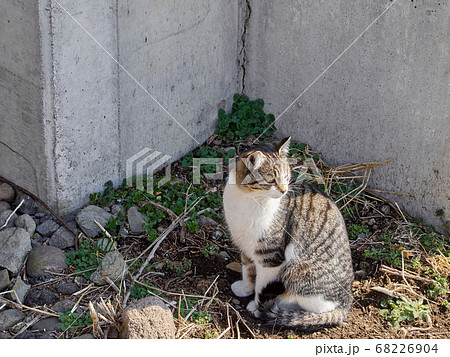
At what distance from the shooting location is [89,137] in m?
4.30

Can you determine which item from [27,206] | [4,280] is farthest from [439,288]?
[27,206]

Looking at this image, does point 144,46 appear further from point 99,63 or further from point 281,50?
point 281,50

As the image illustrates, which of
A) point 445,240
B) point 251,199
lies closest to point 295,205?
point 251,199

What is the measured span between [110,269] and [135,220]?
64 centimetres

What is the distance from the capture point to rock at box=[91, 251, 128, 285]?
391cm

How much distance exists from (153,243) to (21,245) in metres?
0.96

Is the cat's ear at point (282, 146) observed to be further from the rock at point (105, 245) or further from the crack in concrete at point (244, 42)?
the crack in concrete at point (244, 42)

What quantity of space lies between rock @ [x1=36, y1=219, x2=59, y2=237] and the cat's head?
60.0 inches

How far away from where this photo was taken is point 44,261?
3975 mm

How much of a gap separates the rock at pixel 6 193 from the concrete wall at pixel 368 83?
8.28 feet

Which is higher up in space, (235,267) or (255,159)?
(255,159)

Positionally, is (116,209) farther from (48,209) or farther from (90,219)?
(48,209)

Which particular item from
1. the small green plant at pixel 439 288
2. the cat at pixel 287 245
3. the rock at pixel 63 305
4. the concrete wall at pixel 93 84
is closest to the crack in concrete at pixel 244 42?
the concrete wall at pixel 93 84

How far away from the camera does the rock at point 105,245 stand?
414cm
